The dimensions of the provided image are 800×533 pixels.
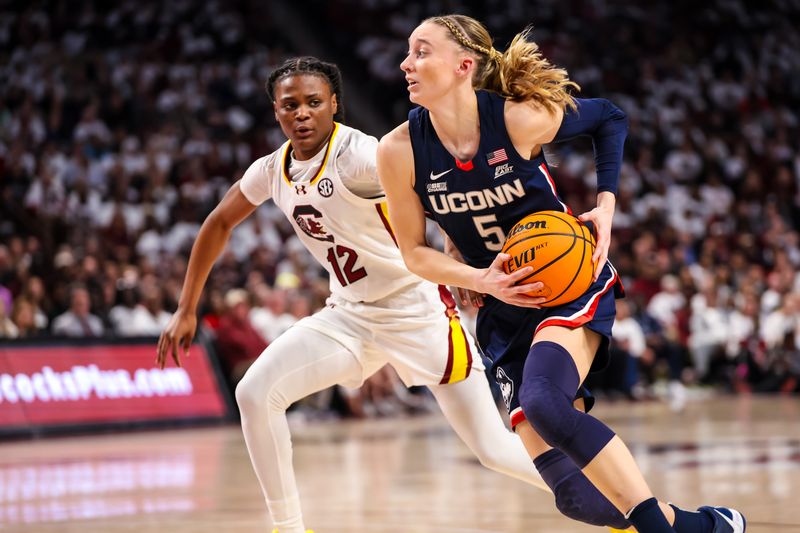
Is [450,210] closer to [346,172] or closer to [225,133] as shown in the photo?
[346,172]

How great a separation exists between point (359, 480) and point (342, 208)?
3.16m

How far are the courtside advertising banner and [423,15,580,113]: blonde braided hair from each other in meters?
7.75

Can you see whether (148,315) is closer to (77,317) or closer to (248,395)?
(77,317)

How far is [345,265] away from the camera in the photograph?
490cm

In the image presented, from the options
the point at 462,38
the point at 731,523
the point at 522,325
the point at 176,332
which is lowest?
the point at 731,523

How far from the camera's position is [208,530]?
218 inches

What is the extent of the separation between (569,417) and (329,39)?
19.8m

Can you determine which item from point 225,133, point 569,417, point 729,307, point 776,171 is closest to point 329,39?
point 225,133

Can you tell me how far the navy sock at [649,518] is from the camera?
144 inches

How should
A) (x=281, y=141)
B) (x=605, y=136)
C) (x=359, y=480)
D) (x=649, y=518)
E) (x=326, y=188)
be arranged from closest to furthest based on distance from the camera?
(x=649, y=518) < (x=605, y=136) < (x=326, y=188) < (x=359, y=480) < (x=281, y=141)

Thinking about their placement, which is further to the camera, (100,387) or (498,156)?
(100,387)

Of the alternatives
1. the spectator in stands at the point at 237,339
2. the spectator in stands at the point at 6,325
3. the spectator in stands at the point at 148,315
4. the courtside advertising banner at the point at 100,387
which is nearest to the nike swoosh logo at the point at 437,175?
the courtside advertising banner at the point at 100,387

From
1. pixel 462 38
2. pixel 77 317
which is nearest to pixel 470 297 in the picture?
pixel 462 38

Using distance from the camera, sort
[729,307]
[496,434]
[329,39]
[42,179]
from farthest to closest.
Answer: [329,39] < [729,307] < [42,179] < [496,434]
